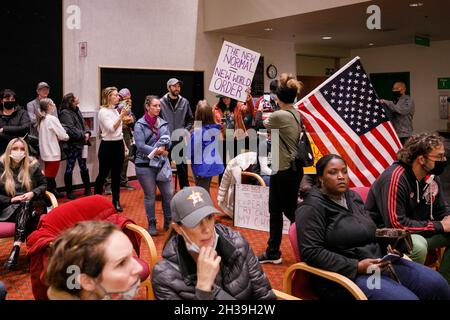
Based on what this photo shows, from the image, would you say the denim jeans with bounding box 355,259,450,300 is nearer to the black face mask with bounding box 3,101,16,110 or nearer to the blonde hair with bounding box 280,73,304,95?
the blonde hair with bounding box 280,73,304,95

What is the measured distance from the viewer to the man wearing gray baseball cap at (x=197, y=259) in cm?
214

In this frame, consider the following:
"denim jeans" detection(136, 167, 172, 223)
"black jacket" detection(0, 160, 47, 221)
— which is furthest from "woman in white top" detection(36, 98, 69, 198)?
"black jacket" detection(0, 160, 47, 221)

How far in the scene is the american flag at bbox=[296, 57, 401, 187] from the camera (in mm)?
4215

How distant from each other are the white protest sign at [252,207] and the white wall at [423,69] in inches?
396

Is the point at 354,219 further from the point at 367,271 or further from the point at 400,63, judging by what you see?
the point at 400,63

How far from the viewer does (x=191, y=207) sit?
2.30 metres

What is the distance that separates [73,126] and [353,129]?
464 cm

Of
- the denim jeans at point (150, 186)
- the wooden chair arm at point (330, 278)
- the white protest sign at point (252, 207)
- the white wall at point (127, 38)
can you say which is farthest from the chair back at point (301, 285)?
the white wall at point (127, 38)

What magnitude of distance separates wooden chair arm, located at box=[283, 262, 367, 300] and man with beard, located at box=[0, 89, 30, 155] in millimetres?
4993

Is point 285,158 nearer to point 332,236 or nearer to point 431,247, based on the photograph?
point 431,247

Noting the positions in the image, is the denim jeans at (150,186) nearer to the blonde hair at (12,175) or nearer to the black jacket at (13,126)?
the blonde hair at (12,175)

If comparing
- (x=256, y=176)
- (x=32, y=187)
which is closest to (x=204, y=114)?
(x=256, y=176)

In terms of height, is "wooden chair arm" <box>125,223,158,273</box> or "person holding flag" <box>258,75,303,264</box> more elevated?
"person holding flag" <box>258,75,303,264</box>

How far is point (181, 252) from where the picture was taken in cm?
224
